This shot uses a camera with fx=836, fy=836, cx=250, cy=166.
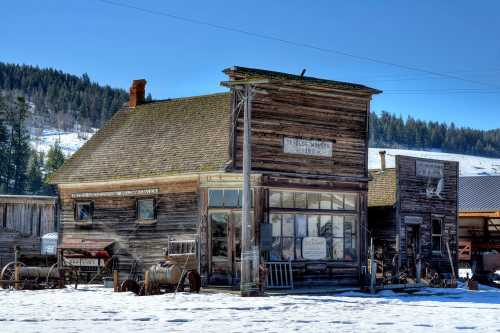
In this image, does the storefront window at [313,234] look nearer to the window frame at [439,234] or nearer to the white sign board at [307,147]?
the white sign board at [307,147]

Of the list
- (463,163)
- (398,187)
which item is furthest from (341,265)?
(463,163)

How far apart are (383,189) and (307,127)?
8.25m

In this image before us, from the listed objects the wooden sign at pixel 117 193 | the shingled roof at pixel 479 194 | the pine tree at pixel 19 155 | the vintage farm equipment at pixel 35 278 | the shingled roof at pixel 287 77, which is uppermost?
the pine tree at pixel 19 155

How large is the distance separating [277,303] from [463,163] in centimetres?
14702

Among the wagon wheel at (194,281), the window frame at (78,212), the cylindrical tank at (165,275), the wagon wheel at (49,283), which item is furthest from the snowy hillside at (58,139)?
the cylindrical tank at (165,275)

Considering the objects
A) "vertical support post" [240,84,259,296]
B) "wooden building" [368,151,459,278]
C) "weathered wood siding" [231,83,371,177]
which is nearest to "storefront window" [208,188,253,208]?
"weathered wood siding" [231,83,371,177]

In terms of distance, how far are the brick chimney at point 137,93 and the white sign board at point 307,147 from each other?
10.3m

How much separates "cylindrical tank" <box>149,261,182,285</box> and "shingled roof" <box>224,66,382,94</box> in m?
6.57

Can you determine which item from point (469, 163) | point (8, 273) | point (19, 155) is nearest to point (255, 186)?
point (8, 273)

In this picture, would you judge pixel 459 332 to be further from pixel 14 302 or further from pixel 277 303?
pixel 14 302

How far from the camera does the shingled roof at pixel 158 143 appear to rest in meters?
29.3

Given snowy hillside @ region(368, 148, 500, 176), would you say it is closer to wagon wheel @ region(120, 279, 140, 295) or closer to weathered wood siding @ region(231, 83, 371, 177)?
weathered wood siding @ region(231, 83, 371, 177)

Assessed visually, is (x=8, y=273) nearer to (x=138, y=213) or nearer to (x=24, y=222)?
(x=138, y=213)

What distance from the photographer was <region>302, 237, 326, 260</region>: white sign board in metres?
28.6
